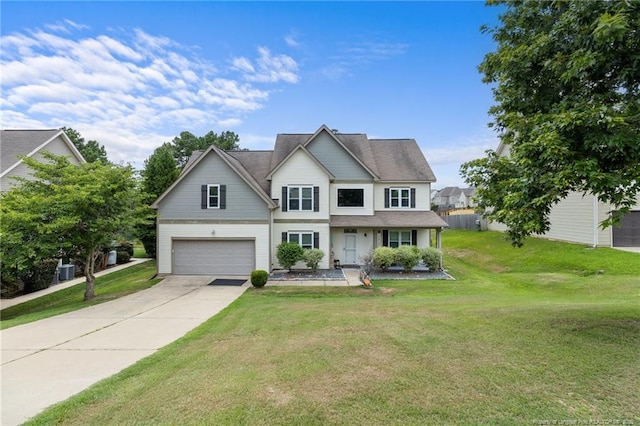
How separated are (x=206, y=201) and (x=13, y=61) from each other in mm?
9874

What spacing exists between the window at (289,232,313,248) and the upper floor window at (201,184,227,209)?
15.1 feet

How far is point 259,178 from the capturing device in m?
21.7

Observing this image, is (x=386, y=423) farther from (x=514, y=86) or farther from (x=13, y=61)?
(x=13, y=61)

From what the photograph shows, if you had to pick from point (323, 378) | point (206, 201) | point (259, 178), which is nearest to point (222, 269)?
point (206, 201)

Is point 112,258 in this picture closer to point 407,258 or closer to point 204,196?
point 204,196

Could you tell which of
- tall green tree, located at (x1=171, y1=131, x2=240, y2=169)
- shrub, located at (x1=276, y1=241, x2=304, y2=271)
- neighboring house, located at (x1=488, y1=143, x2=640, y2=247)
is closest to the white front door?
shrub, located at (x1=276, y1=241, x2=304, y2=271)

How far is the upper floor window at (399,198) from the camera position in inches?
845

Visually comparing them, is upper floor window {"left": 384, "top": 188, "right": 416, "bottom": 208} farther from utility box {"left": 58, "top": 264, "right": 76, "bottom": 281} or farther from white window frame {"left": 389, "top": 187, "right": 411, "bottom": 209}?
utility box {"left": 58, "top": 264, "right": 76, "bottom": 281}

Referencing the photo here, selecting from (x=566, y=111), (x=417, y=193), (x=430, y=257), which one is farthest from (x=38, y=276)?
(x=566, y=111)

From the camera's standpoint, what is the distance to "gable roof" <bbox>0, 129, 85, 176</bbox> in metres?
18.6

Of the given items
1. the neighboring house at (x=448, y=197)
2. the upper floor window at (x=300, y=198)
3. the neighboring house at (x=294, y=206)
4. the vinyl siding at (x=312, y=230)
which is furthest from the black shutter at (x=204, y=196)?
the neighboring house at (x=448, y=197)

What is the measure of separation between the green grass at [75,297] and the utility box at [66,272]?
2091 millimetres

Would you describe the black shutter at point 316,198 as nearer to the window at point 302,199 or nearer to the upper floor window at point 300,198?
the upper floor window at point 300,198

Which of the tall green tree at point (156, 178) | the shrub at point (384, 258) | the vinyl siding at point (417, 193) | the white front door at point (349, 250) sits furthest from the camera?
the tall green tree at point (156, 178)
